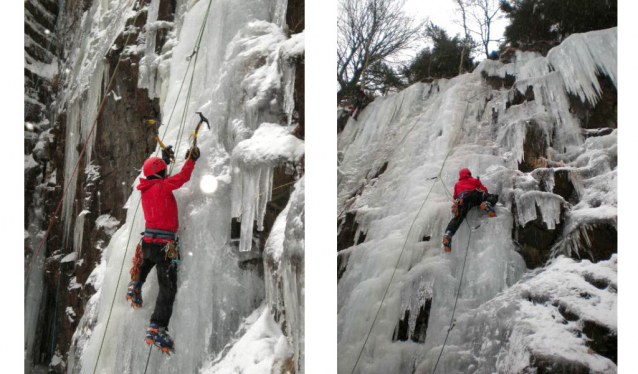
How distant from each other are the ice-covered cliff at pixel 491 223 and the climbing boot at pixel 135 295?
835 millimetres

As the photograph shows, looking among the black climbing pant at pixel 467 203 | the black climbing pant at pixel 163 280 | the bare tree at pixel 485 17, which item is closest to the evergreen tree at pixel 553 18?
the bare tree at pixel 485 17

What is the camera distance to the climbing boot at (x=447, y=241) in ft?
5.90

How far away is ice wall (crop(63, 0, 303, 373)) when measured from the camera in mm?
1803

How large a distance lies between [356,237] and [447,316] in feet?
1.59

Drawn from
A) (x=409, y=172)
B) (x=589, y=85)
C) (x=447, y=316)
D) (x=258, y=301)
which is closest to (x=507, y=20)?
(x=589, y=85)

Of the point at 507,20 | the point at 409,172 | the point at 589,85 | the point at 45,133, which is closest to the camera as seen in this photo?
the point at 589,85

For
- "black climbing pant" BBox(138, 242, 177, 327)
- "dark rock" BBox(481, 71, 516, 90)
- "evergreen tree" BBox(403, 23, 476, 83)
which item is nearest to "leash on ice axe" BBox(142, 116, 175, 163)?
"black climbing pant" BBox(138, 242, 177, 327)

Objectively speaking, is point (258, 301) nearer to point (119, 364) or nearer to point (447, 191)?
point (119, 364)

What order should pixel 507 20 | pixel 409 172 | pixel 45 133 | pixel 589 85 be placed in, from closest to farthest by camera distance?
pixel 589 85 < pixel 507 20 < pixel 409 172 < pixel 45 133

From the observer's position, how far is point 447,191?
1829 millimetres

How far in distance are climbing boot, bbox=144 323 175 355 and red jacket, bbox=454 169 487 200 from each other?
1.28m

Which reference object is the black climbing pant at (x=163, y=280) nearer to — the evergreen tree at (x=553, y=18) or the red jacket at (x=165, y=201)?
the red jacket at (x=165, y=201)

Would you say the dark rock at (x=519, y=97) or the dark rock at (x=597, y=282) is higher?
the dark rock at (x=519, y=97)

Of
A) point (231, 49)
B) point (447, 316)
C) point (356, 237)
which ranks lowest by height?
point (447, 316)
